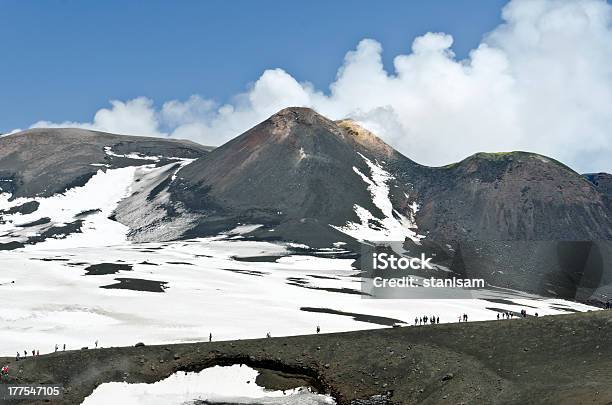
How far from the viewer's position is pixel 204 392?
54250 mm

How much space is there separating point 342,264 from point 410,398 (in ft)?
360

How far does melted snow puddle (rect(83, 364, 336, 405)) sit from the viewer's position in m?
52.1

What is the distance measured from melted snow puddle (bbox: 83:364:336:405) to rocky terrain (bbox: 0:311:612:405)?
3.15 feet

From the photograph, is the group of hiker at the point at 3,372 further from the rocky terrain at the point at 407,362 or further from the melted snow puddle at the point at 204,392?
the melted snow puddle at the point at 204,392

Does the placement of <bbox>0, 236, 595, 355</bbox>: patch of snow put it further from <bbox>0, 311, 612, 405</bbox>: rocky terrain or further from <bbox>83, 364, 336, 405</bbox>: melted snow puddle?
<bbox>83, 364, 336, 405</bbox>: melted snow puddle

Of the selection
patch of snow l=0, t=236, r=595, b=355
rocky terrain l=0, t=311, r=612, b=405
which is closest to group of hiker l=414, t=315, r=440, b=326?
patch of snow l=0, t=236, r=595, b=355

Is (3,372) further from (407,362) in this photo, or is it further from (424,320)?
(424,320)

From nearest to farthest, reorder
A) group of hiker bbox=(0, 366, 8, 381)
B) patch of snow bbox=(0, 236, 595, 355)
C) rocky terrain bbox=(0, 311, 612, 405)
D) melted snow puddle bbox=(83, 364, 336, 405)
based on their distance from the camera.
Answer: rocky terrain bbox=(0, 311, 612, 405) → melted snow puddle bbox=(83, 364, 336, 405) → group of hiker bbox=(0, 366, 8, 381) → patch of snow bbox=(0, 236, 595, 355)

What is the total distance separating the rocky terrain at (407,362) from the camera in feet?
159

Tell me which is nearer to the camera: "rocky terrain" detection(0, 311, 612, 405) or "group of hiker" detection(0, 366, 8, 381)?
"rocky terrain" detection(0, 311, 612, 405)

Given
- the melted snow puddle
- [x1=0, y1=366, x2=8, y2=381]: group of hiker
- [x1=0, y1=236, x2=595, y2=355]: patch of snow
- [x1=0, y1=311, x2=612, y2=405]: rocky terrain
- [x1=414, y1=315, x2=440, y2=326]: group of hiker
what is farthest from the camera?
[x1=0, y1=236, x2=595, y2=355]: patch of snow

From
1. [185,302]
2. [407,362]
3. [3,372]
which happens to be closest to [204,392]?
[3,372]

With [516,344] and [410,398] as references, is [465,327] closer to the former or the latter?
[516,344]

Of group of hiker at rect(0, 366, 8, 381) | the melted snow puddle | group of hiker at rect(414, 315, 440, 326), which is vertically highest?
group of hiker at rect(414, 315, 440, 326)
